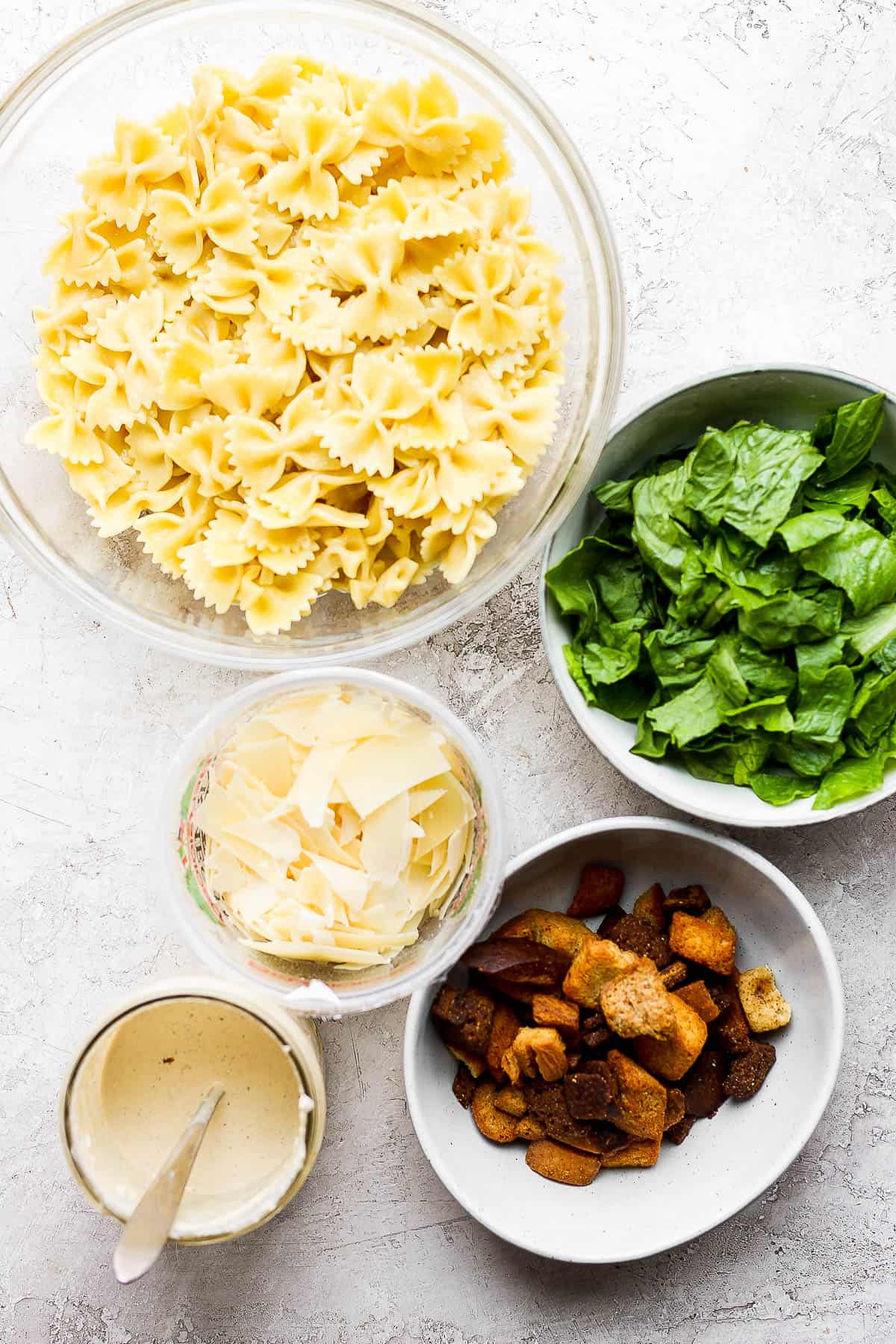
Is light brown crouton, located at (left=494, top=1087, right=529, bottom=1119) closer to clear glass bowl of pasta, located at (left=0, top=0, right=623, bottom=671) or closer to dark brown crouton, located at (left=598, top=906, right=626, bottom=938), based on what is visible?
dark brown crouton, located at (left=598, top=906, right=626, bottom=938)

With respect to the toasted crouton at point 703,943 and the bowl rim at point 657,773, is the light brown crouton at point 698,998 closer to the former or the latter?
the toasted crouton at point 703,943

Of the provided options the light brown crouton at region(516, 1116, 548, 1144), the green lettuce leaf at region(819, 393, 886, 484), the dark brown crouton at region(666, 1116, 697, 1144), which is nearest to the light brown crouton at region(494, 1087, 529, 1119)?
the light brown crouton at region(516, 1116, 548, 1144)

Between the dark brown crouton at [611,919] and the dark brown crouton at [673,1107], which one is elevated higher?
the dark brown crouton at [611,919]

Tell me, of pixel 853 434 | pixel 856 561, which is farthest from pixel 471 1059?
pixel 853 434

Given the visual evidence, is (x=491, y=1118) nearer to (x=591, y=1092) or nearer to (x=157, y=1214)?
(x=591, y=1092)

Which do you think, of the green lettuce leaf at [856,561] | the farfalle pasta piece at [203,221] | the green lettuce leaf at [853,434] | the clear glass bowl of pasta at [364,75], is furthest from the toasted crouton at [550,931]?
the farfalle pasta piece at [203,221]
